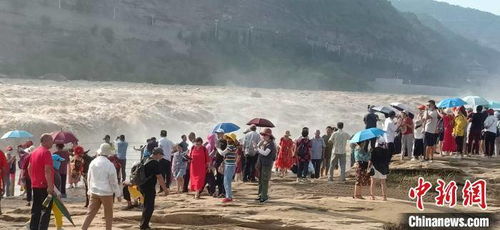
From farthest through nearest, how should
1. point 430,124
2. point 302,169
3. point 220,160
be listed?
point 302,169 < point 430,124 < point 220,160

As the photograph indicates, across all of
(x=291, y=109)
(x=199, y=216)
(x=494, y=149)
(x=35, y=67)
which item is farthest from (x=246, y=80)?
(x=199, y=216)

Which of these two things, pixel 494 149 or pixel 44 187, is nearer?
pixel 44 187

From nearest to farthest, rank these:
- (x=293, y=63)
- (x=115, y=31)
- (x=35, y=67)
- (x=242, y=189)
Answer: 1. (x=242, y=189)
2. (x=35, y=67)
3. (x=115, y=31)
4. (x=293, y=63)

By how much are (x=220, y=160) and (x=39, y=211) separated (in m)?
4.14

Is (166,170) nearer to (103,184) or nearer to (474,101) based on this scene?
(103,184)

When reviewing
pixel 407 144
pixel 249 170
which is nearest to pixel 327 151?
pixel 407 144

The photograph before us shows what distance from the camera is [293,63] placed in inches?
4432

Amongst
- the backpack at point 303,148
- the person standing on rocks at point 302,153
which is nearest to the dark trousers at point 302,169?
the person standing on rocks at point 302,153

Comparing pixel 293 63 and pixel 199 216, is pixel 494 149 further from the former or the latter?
pixel 293 63

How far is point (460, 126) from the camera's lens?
48.9 ft

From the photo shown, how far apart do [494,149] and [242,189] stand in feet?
24.7

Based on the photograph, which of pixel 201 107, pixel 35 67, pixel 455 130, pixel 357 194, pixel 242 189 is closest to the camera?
pixel 357 194

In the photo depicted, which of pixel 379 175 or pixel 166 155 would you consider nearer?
pixel 379 175

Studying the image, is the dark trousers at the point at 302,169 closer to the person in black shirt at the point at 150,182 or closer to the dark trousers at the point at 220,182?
the dark trousers at the point at 220,182
